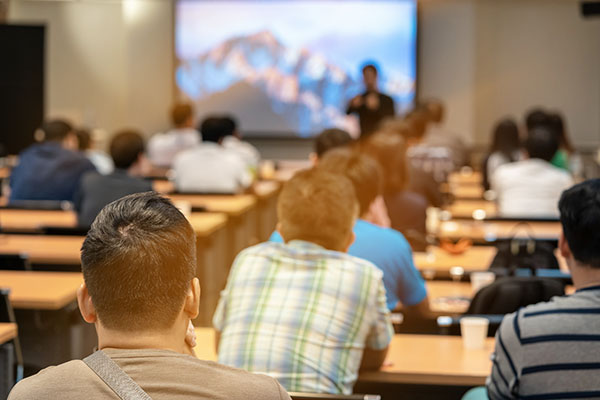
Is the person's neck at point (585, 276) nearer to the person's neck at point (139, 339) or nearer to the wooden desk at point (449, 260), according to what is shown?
the person's neck at point (139, 339)

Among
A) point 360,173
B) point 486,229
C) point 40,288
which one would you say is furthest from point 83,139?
point 360,173

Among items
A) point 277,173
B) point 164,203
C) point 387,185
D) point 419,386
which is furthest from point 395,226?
point 277,173

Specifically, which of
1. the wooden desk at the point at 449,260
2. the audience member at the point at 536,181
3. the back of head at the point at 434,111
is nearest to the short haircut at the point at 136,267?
the wooden desk at the point at 449,260

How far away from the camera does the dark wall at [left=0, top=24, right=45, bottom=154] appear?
11.4 metres

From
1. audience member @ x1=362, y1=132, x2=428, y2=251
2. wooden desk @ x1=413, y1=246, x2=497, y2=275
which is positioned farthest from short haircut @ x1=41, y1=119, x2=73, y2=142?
wooden desk @ x1=413, y1=246, x2=497, y2=275

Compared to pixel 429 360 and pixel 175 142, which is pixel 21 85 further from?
pixel 429 360

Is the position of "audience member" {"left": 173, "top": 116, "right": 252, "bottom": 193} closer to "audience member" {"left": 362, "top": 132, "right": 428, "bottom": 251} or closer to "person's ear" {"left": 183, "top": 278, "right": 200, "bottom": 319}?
"audience member" {"left": 362, "top": 132, "right": 428, "bottom": 251}

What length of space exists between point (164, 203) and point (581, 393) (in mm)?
1147

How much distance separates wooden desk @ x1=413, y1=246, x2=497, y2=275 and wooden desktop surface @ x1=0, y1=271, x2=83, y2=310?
4.76 ft

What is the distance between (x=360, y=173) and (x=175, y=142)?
20.6ft

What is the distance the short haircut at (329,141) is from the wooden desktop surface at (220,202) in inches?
40.9

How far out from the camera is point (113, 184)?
4852 millimetres

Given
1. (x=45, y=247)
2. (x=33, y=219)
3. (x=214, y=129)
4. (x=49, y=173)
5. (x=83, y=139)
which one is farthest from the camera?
(x=83, y=139)

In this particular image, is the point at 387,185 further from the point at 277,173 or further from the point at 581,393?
the point at 277,173
